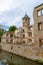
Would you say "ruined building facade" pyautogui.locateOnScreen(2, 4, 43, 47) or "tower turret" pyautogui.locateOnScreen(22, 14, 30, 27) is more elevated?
"tower turret" pyautogui.locateOnScreen(22, 14, 30, 27)

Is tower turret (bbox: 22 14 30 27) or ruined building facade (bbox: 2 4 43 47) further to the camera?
tower turret (bbox: 22 14 30 27)

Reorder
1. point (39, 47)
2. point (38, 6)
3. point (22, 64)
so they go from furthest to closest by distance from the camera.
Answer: point (38, 6) < point (39, 47) < point (22, 64)

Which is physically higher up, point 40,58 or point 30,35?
point 30,35

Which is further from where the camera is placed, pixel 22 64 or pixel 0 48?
pixel 0 48

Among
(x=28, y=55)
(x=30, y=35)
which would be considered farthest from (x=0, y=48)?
(x=28, y=55)

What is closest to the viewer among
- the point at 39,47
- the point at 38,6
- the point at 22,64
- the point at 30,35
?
the point at 22,64

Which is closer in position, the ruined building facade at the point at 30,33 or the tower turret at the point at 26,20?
the ruined building facade at the point at 30,33

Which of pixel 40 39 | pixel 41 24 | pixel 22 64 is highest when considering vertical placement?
pixel 41 24

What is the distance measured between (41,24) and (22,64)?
7731mm

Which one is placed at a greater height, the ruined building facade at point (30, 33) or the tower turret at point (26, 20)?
the tower turret at point (26, 20)

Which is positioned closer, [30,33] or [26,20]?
[30,33]

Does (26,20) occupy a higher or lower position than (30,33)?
higher

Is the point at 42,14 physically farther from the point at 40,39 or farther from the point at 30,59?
the point at 30,59

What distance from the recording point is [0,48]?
1932 inches
